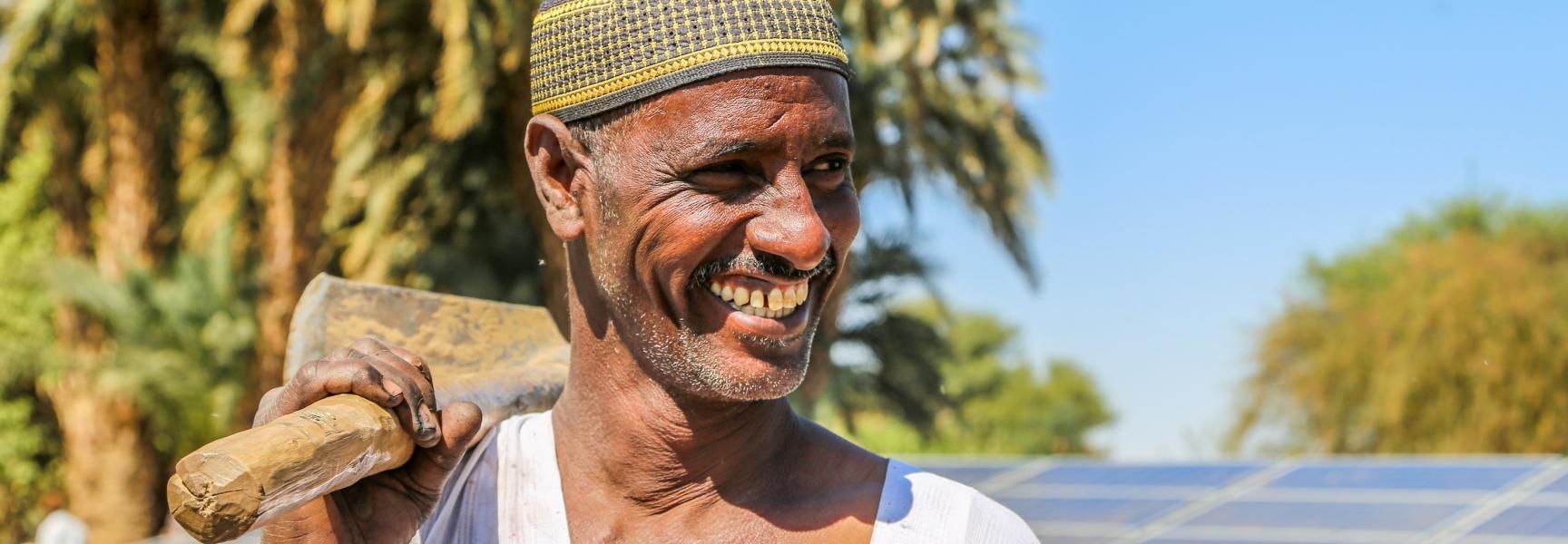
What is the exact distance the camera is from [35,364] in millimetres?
20281

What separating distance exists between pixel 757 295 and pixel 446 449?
48 centimetres

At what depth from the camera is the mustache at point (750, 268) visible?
2.26m

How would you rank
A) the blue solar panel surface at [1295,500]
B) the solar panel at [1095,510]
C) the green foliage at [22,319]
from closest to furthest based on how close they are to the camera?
the blue solar panel surface at [1295,500] → the solar panel at [1095,510] → the green foliage at [22,319]

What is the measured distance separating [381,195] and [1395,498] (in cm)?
1085

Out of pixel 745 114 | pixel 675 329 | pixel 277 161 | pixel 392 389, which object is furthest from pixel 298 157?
pixel 392 389

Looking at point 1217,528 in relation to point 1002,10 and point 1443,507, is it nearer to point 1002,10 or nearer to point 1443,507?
point 1443,507

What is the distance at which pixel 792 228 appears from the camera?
7.28 ft

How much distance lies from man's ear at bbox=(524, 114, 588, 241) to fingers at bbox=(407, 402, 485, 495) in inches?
16.0

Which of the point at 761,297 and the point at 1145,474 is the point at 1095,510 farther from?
the point at 761,297

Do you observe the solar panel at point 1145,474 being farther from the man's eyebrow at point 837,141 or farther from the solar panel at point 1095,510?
the man's eyebrow at point 837,141

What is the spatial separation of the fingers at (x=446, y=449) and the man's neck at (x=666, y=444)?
387 millimetres

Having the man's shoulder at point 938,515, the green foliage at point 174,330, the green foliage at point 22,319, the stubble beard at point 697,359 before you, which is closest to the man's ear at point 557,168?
the stubble beard at point 697,359

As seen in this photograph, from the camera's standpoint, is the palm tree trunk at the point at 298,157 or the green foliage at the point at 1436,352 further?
the green foliage at the point at 1436,352

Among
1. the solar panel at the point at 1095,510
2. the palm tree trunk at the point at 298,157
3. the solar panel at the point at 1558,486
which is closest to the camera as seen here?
the solar panel at the point at 1558,486
